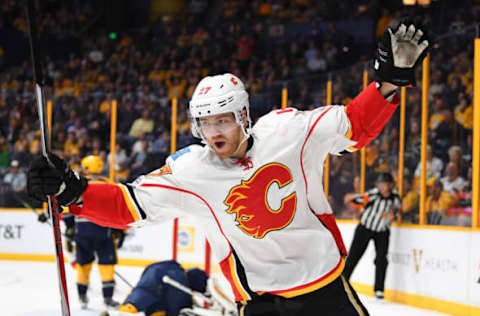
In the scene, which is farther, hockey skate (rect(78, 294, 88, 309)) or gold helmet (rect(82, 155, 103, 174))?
gold helmet (rect(82, 155, 103, 174))

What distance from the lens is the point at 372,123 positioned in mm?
2240

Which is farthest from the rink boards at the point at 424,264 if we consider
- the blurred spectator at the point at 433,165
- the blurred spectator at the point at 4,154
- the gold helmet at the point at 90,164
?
the blurred spectator at the point at 4,154

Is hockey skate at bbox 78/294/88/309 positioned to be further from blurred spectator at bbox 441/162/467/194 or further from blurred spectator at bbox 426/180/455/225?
blurred spectator at bbox 441/162/467/194

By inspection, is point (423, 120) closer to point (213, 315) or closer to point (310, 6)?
point (213, 315)

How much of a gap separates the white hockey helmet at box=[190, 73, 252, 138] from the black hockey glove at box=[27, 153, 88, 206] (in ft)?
1.55

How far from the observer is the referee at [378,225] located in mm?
6605

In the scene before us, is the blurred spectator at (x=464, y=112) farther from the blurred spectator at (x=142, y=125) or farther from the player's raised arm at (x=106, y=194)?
the blurred spectator at (x=142, y=125)

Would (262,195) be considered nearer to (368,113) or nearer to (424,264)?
(368,113)

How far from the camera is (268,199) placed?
229 cm

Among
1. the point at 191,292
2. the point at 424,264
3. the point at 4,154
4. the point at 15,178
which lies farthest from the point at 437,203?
the point at 4,154

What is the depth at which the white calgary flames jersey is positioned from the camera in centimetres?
230

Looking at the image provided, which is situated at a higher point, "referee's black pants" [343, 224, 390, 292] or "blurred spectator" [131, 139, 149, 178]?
"blurred spectator" [131, 139, 149, 178]

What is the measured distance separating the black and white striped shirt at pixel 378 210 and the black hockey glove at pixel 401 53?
4.63 m

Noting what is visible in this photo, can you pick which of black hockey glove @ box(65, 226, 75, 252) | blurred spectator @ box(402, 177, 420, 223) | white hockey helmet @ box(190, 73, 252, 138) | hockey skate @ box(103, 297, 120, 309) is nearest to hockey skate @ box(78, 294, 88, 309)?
hockey skate @ box(103, 297, 120, 309)
